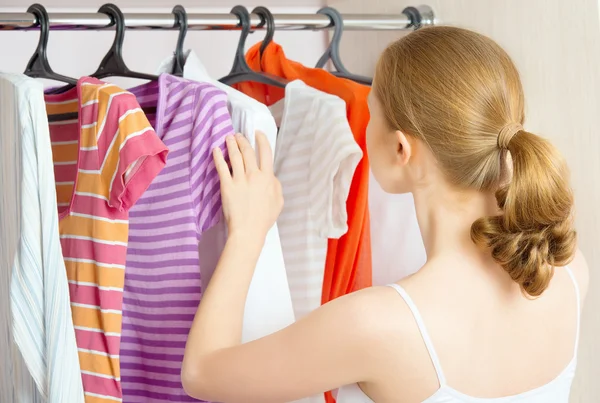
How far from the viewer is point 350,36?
1655mm

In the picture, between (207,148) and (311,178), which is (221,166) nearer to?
(207,148)

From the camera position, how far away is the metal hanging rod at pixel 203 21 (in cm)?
109

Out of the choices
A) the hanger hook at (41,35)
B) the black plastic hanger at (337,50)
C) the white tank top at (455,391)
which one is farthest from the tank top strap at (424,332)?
the hanger hook at (41,35)

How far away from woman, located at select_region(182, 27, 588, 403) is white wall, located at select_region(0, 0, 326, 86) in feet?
2.76

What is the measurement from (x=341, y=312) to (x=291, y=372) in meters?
0.09

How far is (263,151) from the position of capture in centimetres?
107

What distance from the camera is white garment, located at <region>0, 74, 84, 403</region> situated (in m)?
0.91

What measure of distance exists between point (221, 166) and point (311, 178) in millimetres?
188

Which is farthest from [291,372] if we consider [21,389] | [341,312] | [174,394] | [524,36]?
[524,36]

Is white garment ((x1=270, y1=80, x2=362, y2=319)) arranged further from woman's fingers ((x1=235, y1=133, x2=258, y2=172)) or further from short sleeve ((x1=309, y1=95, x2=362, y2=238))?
woman's fingers ((x1=235, y1=133, x2=258, y2=172))

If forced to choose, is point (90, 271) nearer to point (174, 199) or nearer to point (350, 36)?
point (174, 199)

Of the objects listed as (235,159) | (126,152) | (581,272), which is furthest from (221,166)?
(581,272)

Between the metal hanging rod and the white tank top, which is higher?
the metal hanging rod

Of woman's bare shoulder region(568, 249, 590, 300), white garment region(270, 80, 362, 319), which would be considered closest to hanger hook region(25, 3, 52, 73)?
white garment region(270, 80, 362, 319)
